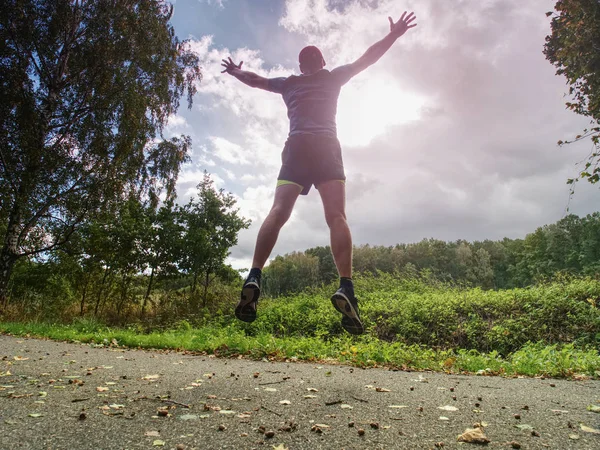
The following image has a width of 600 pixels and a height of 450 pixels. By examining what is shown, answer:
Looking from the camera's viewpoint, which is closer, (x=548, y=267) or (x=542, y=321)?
(x=542, y=321)

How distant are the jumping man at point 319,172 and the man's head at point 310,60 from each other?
6.2 inches

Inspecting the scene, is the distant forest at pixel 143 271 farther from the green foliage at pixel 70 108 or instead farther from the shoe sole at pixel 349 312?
the shoe sole at pixel 349 312

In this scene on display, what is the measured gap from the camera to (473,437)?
222 cm

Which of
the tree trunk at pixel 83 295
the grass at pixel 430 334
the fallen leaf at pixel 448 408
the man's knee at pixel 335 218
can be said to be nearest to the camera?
the man's knee at pixel 335 218

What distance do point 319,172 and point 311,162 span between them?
9 cm

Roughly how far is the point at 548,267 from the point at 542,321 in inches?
1735

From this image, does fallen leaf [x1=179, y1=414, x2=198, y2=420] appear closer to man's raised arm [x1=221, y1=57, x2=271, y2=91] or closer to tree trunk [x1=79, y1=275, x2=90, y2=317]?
man's raised arm [x1=221, y1=57, x2=271, y2=91]

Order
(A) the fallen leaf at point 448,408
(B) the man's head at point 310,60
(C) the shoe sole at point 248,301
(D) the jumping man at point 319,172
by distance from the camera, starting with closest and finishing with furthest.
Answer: (C) the shoe sole at point 248,301 < (D) the jumping man at point 319,172 < (A) the fallen leaf at point 448,408 < (B) the man's head at point 310,60

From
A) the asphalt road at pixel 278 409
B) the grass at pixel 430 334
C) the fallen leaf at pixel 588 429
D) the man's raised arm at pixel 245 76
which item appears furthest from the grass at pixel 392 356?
the man's raised arm at pixel 245 76

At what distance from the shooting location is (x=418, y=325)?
9172 millimetres

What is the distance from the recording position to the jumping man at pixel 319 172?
2.52 m

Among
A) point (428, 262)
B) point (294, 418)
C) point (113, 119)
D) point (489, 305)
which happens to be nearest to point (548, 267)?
point (428, 262)

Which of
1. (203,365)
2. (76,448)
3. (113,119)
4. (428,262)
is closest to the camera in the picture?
(76,448)

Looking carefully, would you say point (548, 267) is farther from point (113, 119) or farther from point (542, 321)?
point (113, 119)
